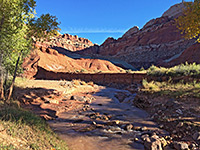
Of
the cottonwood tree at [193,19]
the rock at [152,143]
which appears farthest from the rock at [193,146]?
the cottonwood tree at [193,19]

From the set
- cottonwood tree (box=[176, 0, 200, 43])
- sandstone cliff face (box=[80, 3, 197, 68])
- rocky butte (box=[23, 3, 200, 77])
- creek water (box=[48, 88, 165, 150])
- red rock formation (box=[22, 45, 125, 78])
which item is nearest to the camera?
creek water (box=[48, 88, 165, 150])

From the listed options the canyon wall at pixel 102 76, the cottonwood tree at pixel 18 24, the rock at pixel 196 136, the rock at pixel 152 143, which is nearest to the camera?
the rock at pixel 152 143

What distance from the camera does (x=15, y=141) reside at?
2.91 meters

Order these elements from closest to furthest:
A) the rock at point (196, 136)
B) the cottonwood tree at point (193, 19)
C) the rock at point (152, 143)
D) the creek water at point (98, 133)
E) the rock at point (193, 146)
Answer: the rock at point (193, 146) < the rock at point (152, 143) < the rock at point (196, 136) < the creek water at point (98, 133) < the cottonwood tree at point (193, 19)

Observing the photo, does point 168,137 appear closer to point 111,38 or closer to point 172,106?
point 172,106

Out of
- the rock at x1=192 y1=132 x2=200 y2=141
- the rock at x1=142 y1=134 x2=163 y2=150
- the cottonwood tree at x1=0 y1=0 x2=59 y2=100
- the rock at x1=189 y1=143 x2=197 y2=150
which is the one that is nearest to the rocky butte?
the cottonwood tree at x1=0 y1=0 x2=59 y2=100

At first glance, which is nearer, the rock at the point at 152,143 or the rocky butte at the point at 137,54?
the rock at the point at 152,143

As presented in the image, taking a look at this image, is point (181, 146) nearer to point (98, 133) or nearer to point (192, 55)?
point (98, 133)

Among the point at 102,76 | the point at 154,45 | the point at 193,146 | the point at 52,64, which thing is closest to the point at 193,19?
the point at 193,146

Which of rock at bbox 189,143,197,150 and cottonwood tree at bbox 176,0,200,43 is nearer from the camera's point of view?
rock at bbox 189,143,197,150

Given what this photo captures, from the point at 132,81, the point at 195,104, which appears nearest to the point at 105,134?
the point at 195,104

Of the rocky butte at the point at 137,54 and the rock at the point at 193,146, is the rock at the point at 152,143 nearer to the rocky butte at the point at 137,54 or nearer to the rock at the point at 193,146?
the rock at the point at 193,146

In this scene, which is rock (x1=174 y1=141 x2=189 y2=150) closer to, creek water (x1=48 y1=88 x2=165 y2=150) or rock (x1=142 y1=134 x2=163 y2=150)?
rock (x1=142 y1=134 x2=163 y2=150)

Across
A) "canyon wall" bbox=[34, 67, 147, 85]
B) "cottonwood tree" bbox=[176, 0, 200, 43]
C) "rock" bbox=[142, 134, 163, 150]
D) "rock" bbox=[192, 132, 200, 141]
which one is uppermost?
"cottonwood tree" bbox=[176, 0, 200, 43]
